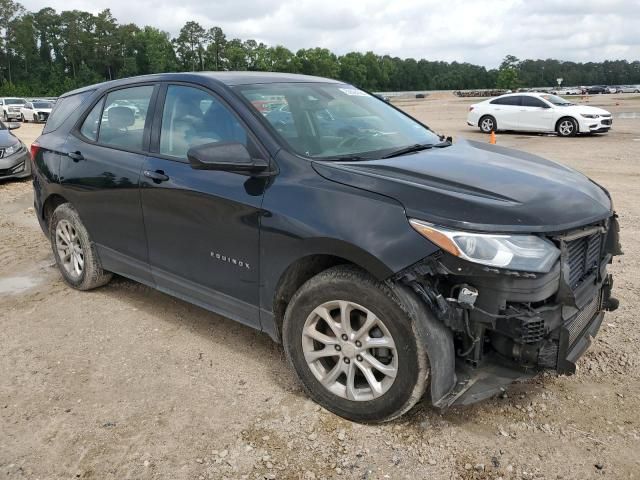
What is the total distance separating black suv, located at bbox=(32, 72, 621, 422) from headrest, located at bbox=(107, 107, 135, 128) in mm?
17

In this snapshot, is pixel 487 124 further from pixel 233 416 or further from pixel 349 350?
pixel 233 416

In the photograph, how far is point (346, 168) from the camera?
10.1 feet

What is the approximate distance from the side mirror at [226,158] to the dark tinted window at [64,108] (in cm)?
222

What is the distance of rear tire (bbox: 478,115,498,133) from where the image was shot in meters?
20.7

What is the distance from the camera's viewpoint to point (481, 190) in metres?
2.88

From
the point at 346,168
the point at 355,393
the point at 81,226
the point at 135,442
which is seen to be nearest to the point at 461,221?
the point at 346,168

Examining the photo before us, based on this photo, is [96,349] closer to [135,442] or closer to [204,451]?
[135,442]

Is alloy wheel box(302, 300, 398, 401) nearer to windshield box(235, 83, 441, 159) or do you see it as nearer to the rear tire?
windshield box(235, 83, 441, 159)

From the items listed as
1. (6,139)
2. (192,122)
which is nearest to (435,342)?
(192,122)

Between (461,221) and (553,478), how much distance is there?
4.08 ft

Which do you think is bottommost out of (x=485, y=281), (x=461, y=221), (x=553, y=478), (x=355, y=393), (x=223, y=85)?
(x=553, y=478)

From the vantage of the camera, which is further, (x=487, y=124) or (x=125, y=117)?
(x=487, y=124)

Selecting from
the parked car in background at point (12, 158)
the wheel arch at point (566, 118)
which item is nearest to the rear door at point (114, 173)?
the parked car in background at point (12, 158)

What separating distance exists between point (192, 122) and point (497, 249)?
218 centimetres
